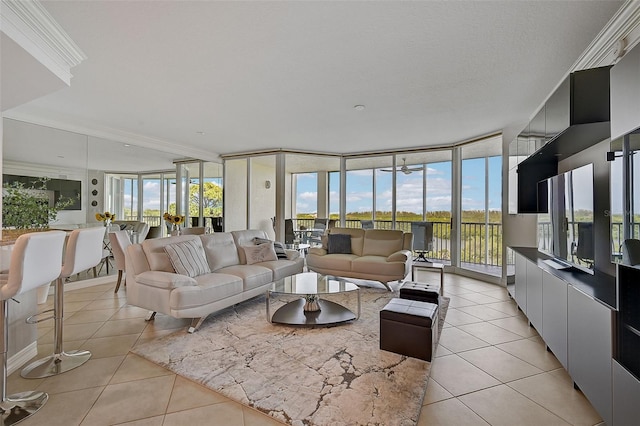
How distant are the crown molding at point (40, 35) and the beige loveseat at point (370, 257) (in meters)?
3.87

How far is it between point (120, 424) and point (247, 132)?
4.37 metres

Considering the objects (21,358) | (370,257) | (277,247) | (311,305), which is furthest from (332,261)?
(21,358)

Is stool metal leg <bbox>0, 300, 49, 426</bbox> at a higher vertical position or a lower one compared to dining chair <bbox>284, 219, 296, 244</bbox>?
lower

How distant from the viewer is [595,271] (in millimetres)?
2396

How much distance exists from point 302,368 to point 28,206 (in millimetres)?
4286

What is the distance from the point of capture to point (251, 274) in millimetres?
3604

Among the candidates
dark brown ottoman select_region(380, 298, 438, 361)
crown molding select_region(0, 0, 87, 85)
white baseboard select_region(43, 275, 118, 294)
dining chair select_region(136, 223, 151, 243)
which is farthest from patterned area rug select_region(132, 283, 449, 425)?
dining chair select_region(136, 223, 151, 243)

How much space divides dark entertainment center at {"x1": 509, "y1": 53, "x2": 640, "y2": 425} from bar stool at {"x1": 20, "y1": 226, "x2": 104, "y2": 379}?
3.61 m

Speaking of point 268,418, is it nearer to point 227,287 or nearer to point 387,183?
point 227,287

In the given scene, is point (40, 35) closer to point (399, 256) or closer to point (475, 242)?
point (399, 256)

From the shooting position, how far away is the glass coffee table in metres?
3.17

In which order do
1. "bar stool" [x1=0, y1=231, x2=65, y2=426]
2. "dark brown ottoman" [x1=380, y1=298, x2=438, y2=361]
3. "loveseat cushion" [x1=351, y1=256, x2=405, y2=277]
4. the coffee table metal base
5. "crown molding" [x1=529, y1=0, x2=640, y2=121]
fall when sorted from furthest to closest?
1. "loveseat cushion" [x1=351, y1=256, x2=405, y2=277]
2. the coffee table metal base
3. "dark brown ottoman" [x1=380, y1=298, x2=438, y2=361]
4. "crown molding" [x1=529, y1=0, x2=640, y2=121]
5. "bar stool" [x1=0, y1=231, x2=65, y2=426]

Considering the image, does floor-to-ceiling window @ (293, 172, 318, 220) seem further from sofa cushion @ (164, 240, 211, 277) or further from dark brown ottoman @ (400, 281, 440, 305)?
dark brown ottoman @ (400, 281, 440, 305)

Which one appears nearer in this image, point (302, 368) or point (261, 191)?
point (302, 368)
